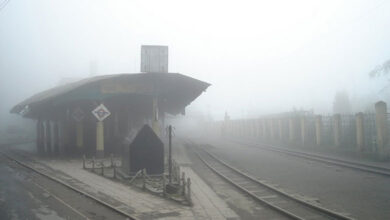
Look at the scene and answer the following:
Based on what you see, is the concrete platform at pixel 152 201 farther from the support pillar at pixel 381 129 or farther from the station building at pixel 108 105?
the support pillar at pixel 381 129

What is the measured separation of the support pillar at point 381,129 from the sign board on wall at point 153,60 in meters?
14.1

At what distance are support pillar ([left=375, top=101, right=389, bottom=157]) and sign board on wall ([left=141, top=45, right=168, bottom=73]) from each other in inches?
555

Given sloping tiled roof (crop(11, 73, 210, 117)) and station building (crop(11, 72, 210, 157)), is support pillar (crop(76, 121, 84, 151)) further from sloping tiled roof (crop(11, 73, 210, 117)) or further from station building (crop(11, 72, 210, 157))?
sloping tiled roof (crop(11, 73, 210, 117))

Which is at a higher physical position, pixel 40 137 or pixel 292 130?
pixel 292 130

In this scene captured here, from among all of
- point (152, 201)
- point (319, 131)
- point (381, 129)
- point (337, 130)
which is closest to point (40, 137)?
point (319, 131)

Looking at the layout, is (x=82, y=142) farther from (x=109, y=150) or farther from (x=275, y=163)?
(x=275, y=163)

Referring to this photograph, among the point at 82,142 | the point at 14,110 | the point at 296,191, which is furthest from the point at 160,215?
the point at 14,110

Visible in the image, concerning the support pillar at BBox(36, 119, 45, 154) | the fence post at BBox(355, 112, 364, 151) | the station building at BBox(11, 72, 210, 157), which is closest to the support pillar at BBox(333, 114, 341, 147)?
the fence post at BBox(355, 112, 364, 151)

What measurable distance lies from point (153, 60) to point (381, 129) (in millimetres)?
15387

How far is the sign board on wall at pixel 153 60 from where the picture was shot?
25.4 metres

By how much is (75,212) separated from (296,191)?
6.69 meters

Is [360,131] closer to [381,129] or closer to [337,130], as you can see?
[381,129]

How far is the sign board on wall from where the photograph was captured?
2541 cm

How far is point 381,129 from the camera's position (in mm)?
18328
